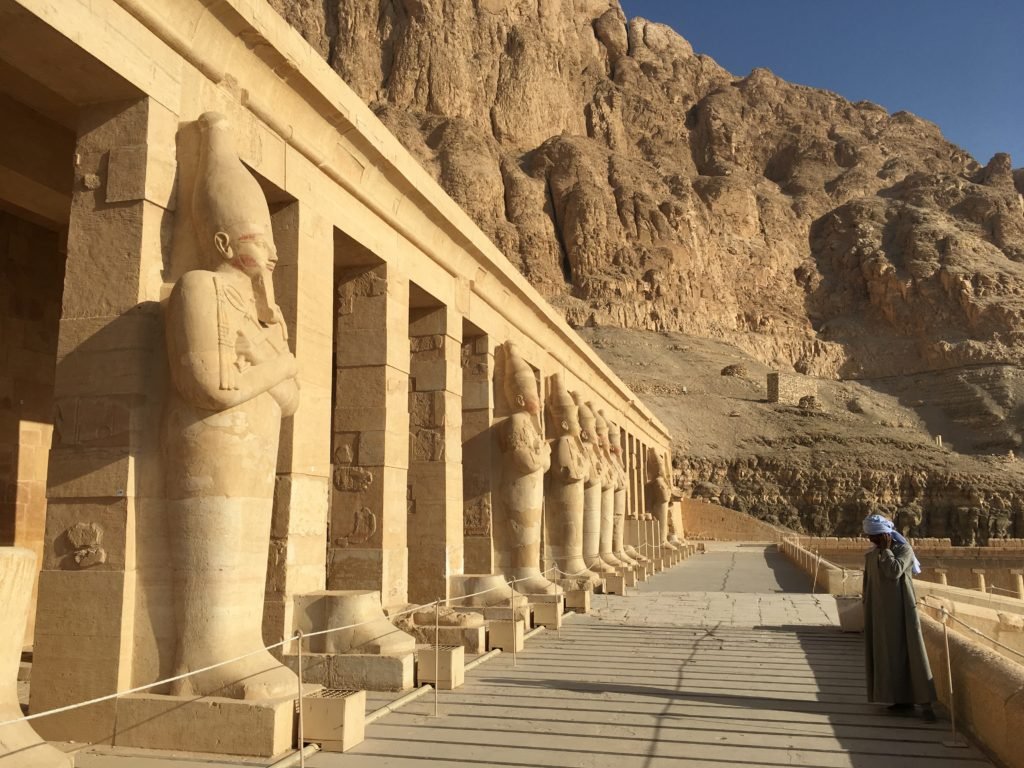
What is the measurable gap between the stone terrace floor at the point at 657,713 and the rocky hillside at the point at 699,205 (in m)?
54.1

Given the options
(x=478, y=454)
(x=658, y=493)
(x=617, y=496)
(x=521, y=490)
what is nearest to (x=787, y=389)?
(x=658, y=493)

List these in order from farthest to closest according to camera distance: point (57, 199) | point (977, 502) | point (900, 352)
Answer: point (900, 352) < point (977, 502) < point (57, 199)

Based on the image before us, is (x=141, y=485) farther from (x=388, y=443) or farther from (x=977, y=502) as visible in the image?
(x=977, y=502)

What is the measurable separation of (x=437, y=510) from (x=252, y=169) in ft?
13.7

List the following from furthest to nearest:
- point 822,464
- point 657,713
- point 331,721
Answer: point 822,464
point 657,713
point 331,721

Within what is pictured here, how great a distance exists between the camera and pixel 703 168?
87562mm

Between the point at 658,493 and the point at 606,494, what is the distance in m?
11.6

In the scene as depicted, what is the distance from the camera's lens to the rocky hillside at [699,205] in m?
67.5

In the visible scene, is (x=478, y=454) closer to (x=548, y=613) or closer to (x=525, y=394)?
(x=525, y=394)

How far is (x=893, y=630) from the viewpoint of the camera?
18.3ft

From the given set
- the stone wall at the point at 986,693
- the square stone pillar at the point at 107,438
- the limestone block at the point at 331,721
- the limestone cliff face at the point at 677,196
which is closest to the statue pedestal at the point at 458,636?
the limestone block at the point at 331,721

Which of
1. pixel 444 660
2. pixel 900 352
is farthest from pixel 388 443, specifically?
pixel 900 352

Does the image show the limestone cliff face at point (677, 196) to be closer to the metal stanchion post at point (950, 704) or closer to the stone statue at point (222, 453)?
the metal stanchion post at point (950, 704)

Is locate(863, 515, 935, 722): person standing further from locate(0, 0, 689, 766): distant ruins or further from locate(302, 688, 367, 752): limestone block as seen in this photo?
locate(302, 688, 367, 752): limestone block
